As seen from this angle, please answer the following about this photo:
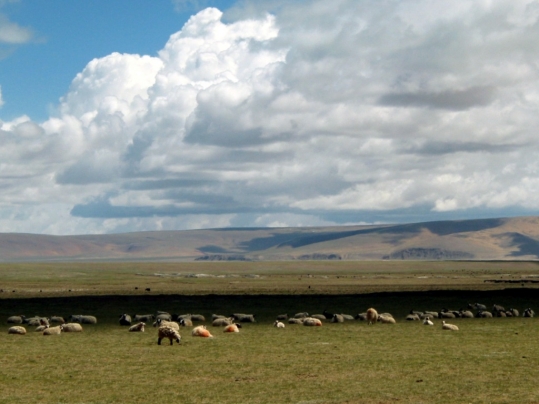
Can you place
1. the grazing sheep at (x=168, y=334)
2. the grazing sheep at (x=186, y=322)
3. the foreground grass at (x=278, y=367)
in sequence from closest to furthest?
the foreground grass at (x=278, y=367), the grazing sheep at (x=168, y=334), the grazing sheep at (x=186, y=322)

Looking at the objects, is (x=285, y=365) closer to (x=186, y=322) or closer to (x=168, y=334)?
(x=168, y=334)

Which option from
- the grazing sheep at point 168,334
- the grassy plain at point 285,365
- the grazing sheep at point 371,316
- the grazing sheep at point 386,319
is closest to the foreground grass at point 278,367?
the grassy plain at point 285,365

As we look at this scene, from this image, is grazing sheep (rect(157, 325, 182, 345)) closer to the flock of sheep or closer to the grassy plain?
the grassy plain

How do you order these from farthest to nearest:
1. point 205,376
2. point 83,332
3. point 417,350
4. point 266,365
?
point 83,332, point 417,350, point 266,365, point 205,376

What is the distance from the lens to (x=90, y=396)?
637 inches

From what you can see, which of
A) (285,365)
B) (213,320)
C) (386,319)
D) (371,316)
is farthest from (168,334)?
(386,319)

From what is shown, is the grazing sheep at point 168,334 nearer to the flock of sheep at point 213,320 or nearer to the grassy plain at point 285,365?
the grassy plain at point 285,365

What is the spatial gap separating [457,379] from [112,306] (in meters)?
34.8

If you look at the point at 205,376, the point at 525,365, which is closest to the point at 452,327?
the point at 525,365

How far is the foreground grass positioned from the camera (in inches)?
635

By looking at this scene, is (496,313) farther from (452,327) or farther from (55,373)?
(55,373)

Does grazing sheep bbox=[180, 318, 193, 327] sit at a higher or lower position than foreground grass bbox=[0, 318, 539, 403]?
higher

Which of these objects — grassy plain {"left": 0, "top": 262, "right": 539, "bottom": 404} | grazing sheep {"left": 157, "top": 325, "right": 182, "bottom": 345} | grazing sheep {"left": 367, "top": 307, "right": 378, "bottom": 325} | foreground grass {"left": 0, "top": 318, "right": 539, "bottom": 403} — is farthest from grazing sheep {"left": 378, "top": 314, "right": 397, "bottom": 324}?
grazing sheep {"left": 157, "top": 325, "right": 182, "bottom": 345}

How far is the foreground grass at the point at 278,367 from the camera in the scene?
52.9ft
